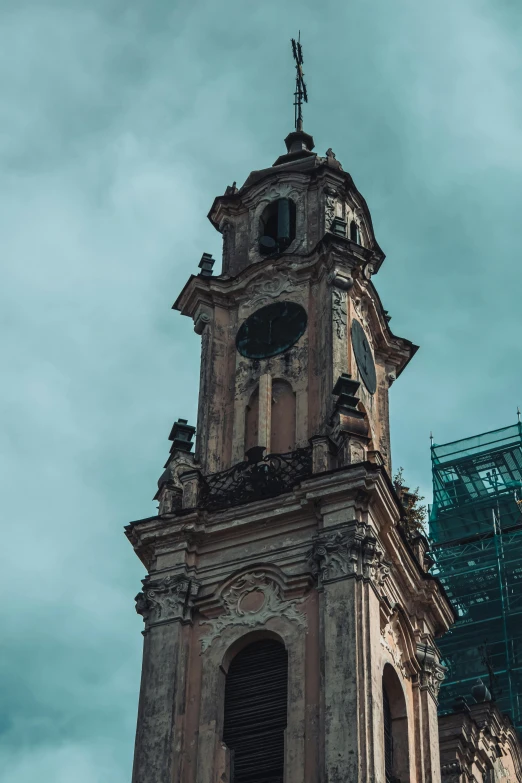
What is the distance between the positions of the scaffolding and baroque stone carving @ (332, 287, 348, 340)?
10.0 meters

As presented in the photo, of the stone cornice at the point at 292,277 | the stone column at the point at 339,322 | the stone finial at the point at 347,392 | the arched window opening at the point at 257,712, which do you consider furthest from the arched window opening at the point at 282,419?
the arched window opening at the point at 257,712

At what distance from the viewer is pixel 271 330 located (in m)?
29.9

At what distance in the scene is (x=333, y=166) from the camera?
33031mm

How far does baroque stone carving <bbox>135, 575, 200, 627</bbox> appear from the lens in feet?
84.4

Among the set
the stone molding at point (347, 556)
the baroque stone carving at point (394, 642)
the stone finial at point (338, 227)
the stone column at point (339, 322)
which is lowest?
the baroque stone carving at point (394, 642)

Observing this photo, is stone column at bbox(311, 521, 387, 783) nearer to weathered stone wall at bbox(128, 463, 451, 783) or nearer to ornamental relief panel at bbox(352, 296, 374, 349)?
weathered stone wall at bbox(128, 463, 451, 783)

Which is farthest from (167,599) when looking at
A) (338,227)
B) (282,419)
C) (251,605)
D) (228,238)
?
(228,238)

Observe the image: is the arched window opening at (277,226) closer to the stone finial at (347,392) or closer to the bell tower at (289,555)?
the bell tower at (289,555)

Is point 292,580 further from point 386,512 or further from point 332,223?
point 332,223

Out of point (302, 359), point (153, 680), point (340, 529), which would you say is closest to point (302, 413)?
point (302, 359)

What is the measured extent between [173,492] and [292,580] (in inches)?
121

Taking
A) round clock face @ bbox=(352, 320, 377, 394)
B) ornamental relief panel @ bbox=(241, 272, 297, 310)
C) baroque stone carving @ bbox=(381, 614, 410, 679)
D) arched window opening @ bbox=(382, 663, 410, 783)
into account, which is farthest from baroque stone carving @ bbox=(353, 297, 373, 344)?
arched window opening @ bbox=(382, 663, 410, 783)

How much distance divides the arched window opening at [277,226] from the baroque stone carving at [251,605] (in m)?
8.08

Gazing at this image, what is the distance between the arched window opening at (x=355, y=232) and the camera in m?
32.7
